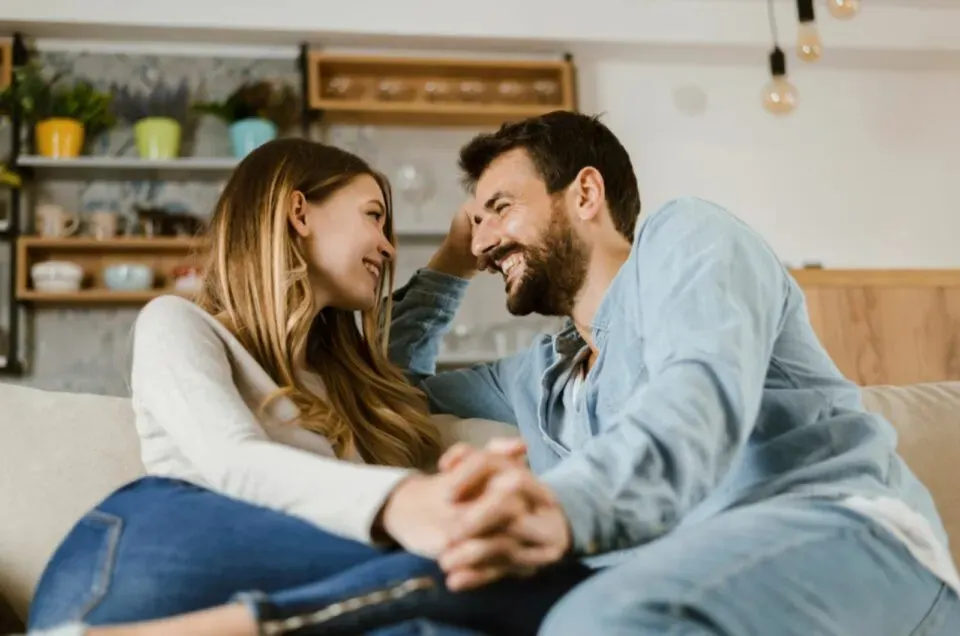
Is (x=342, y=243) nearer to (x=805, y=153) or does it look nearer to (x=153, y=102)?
(x=153, y=102)

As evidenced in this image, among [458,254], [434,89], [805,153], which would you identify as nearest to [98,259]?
[434,89]

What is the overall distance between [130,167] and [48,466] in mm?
2407

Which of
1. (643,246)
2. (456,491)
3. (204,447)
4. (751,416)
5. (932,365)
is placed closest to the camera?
(456,491)

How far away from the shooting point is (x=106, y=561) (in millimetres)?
1009

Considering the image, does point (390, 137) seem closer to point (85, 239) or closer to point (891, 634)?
point (85, 239)

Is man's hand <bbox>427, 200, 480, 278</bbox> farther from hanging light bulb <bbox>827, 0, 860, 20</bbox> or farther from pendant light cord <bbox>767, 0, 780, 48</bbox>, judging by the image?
pendant light cord <bbox>767, 0, 780, 48</bbox>

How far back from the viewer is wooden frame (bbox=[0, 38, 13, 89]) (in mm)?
3625

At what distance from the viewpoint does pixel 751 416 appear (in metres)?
0.97

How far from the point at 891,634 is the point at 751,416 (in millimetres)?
255

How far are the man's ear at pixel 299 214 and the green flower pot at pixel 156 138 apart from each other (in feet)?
7.53

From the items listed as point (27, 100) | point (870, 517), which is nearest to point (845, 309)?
point (870, 517)

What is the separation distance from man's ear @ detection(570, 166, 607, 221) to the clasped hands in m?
0.98

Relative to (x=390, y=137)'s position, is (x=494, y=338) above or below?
below

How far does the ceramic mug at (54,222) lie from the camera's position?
3.60 metres
